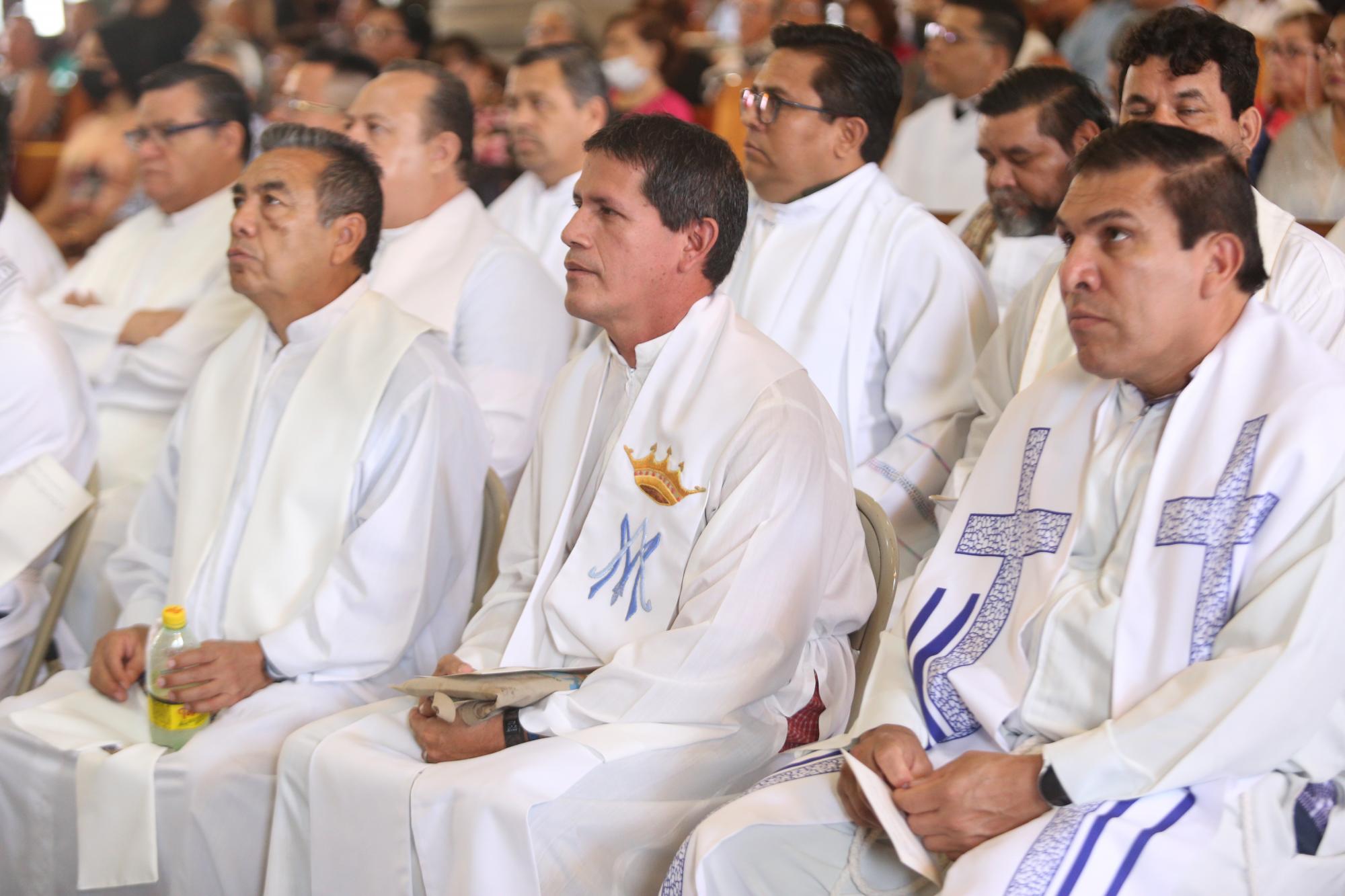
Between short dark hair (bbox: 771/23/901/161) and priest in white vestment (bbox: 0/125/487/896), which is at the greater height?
short dark hair (bbox: 771/23/901/161)

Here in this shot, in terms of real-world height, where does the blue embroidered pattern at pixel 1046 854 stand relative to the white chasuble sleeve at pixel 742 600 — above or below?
below

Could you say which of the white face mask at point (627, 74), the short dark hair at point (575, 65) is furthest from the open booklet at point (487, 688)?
the white face mask at point (627, 74)

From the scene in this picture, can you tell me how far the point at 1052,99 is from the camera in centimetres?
412

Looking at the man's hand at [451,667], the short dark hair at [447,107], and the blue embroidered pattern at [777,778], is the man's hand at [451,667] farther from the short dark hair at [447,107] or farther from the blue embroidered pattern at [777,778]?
the short dark hair at [447,107]

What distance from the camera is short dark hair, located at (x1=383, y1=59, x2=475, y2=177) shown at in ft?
15.6

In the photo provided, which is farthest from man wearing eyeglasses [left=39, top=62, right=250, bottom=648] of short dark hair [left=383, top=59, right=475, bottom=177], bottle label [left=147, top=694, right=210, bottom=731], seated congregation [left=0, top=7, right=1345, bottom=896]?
bottle label [left=147, top=694, right=210, bottom=731]

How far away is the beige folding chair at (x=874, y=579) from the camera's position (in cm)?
290

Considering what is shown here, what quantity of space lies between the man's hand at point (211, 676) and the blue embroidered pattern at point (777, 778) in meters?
1.05

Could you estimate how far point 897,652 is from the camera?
2553 millimetres

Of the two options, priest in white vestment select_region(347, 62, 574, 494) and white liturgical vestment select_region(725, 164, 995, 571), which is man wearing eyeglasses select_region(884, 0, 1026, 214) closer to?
white liturgical vestment select_region(725, 164, 995, 571)

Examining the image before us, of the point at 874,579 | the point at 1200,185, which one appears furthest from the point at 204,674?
the point at 1200,185

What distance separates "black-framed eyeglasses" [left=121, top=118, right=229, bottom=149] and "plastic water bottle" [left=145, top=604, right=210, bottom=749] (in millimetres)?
2757

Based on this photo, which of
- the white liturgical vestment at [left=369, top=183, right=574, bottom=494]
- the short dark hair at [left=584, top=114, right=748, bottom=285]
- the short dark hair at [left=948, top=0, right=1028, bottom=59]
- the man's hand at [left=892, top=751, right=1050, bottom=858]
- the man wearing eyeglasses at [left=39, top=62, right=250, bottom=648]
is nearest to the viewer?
the man's hand at [left=892, top=751, right=1050, bottom=858]

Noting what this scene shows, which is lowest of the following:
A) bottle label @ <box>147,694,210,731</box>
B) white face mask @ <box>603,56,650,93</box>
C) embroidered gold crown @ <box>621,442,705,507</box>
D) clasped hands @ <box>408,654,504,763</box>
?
bottle label @ <box>147,694,210,731</box>
